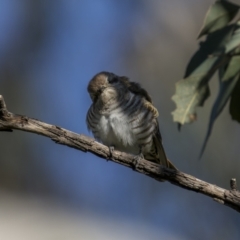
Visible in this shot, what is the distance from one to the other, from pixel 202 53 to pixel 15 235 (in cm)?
294

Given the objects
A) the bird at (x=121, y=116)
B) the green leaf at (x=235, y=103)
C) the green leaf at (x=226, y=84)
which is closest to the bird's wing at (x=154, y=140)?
the bird at (x=121, y=116)

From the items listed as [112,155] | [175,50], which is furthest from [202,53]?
[175,50]

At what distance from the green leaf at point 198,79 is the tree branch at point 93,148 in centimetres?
92

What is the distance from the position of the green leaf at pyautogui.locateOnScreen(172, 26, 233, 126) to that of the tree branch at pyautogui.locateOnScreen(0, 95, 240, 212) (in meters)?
0.92

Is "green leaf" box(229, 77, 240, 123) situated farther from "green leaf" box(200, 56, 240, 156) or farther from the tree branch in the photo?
the tree branch

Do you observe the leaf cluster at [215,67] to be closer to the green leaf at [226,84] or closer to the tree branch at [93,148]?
the green leaf at [226,84]

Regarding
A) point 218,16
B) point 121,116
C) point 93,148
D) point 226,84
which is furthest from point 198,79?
point 121,116

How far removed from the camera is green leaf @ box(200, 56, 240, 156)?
1390 mm

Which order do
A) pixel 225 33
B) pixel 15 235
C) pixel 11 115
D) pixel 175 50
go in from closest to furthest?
1. pixel 225 33
2. pixel 11 115
3. pixel 15 235
4. pixel 175 50

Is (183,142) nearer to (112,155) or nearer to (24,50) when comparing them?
(24,50)

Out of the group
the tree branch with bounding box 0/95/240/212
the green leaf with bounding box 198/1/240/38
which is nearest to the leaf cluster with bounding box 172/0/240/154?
the green leaf with bounding box 198/1/240/38

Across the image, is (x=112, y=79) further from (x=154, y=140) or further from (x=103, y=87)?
(x=154, y=140)

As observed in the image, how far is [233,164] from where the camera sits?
523cm

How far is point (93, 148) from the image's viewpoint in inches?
99.0
